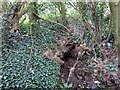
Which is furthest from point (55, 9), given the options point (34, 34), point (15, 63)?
point (15, 63)

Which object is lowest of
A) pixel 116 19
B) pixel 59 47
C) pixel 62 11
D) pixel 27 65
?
pixel 27 65

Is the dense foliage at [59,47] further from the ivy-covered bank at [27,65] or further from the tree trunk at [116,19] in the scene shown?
the tree trunk at [116,19]

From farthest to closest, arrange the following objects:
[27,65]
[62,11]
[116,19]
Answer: [62,11], [27,65], [116,19]

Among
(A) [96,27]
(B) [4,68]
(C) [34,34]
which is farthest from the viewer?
(A) [96,27]

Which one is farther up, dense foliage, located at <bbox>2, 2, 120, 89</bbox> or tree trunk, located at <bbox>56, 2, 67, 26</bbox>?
tree trunk, located at <bbox>56, 2, 67, 26</bbox>

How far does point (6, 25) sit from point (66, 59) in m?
0.70

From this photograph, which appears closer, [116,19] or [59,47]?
[116,19]

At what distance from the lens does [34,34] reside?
248cm

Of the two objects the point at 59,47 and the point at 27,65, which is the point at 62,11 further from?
the point at 27,65

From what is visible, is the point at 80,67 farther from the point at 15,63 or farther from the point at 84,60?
the point at 15,63

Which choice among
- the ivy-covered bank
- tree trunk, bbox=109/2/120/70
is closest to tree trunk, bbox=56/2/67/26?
the ivy-covered bank

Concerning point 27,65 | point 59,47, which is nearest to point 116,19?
point 27,65

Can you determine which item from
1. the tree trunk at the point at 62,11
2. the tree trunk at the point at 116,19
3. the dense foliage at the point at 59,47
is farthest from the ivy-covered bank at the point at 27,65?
the tree trunk at the point at 116,19

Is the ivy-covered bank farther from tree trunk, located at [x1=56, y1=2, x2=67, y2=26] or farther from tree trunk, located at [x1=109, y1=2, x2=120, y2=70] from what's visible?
tree trunk, located at [x1=109, y1=2, x2=120, y2=70]
